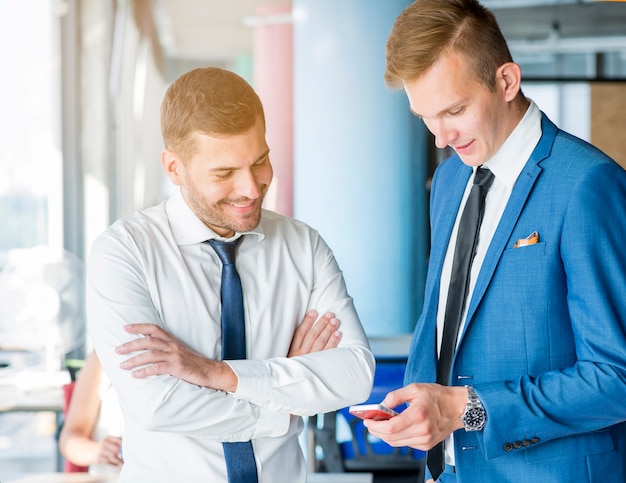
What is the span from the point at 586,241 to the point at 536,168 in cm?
23

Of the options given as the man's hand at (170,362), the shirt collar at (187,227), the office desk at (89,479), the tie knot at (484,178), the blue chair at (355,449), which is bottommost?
the blue chair at (355,449)

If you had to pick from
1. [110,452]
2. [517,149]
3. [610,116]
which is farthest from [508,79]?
[610,116]

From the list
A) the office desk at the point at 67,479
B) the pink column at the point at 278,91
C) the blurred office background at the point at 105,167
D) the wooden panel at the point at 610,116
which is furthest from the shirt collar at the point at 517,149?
the wooden panel at the point at 610,116

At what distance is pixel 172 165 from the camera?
1972 millimetres

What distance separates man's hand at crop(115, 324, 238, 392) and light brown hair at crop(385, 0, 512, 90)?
773 millimetres

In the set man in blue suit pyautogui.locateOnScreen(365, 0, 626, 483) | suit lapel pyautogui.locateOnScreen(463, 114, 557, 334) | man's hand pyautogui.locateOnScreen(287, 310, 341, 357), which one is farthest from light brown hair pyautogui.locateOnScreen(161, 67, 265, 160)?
suit lapel pyautogui.locateOnScreen(463, 114, 557, 334)

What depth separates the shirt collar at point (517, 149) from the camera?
1.89 meters

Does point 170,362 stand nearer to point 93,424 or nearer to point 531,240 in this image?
point 531,240

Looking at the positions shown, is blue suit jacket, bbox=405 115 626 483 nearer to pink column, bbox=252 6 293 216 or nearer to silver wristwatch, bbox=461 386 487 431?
silver wristwatch, bbox=461 386 487 431

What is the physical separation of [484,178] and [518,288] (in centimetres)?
33

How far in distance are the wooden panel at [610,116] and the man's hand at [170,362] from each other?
806 centimetres

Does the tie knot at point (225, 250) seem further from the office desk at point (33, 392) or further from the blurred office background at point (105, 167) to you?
the blurred office background at point (105, 167)

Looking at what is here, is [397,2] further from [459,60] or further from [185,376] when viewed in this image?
[185,376]

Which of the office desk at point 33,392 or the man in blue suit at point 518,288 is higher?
the man in blue suit at point 518,288
